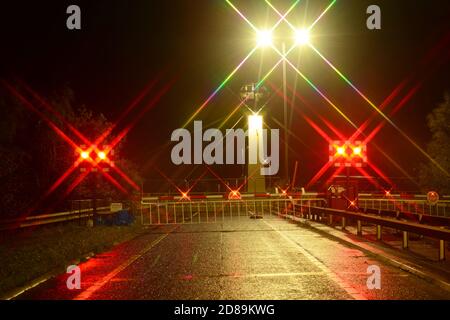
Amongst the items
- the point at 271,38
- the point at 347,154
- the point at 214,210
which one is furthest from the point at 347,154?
the point at 214,210

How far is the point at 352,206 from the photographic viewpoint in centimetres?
2470

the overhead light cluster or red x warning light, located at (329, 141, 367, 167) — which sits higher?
the overhead light cluster

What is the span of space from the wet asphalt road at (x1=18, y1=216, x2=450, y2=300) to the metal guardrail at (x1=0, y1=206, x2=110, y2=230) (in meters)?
5.36

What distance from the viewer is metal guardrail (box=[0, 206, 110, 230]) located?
2009 cm

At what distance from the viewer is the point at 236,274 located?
35.9ft

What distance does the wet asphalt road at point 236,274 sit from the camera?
8875mm

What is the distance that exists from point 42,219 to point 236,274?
16.2 meters

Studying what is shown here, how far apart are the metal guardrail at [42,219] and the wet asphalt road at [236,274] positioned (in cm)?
536

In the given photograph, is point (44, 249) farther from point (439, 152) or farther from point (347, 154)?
point (439, 152)

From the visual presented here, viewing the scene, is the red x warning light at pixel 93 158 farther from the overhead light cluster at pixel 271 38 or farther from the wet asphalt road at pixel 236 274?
the overhead light cluster at pixel 271 38

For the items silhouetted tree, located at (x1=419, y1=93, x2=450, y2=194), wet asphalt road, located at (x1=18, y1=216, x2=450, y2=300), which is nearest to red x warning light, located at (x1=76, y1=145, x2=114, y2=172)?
wet asphalt road, located at (x1=18, y1=216, x2=450, y2=300)

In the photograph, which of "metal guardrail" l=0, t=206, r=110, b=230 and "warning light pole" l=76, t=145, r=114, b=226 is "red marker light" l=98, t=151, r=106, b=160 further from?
"metal guardrail" l=0, t=206, r=110, b=230
